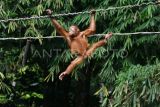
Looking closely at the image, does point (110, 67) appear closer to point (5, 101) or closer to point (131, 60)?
point (131, 60)

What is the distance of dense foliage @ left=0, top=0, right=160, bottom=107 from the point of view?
682 cm

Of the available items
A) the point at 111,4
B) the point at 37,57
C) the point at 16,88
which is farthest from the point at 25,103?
the point at 111,4

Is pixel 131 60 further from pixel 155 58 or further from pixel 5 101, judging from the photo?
pixel 5 101

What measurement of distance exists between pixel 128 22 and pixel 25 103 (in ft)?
6.89

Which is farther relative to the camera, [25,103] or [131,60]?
[25,103]

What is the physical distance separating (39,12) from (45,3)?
27 cm

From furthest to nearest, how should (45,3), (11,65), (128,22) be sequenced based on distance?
1. (11,65)
2. (45,3)
3. (128,22)

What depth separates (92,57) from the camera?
24.7ft

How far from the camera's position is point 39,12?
24.1 ft

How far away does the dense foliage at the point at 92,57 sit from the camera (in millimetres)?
6820

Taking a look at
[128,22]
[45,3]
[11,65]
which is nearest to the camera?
[128,22]

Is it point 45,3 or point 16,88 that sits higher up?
point 45,3

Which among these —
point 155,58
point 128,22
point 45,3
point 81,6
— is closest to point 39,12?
point 45,3

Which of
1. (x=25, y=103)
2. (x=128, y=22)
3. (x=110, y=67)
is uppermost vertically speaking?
(x=128, y=22)
